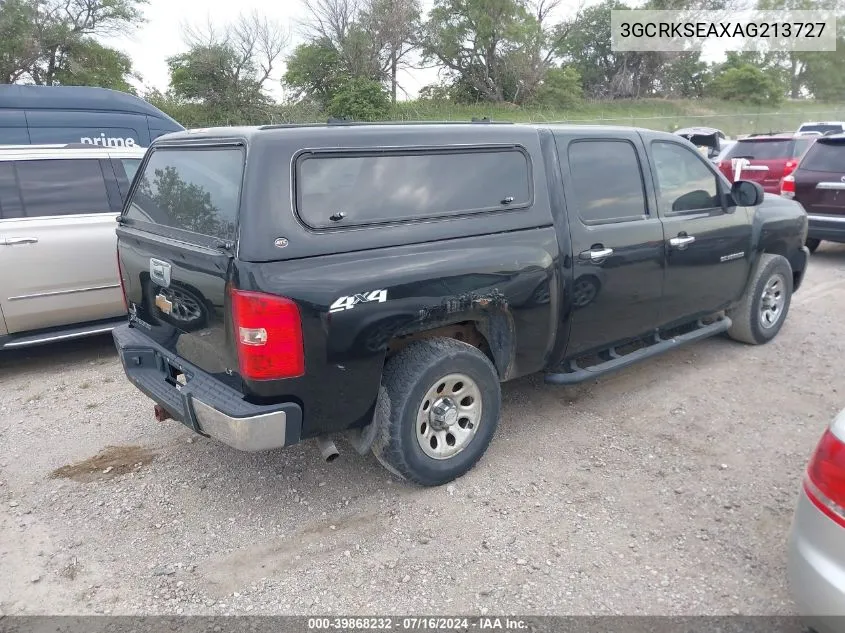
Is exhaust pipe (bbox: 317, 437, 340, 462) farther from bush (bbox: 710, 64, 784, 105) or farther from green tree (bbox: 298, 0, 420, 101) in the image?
bush (bbox: 710, 64, 784, 105)

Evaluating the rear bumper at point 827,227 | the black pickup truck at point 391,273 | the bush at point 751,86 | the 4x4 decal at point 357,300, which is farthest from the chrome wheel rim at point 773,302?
the bush at point 751,86

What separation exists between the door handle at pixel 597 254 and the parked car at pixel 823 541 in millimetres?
1845

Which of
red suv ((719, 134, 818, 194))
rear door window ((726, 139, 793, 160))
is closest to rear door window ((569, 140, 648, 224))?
red suv ((719, 134, 818, 194))

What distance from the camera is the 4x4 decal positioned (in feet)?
9.14

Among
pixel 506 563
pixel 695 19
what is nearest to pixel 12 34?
pixel 506 563

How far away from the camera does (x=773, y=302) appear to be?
18.1ft

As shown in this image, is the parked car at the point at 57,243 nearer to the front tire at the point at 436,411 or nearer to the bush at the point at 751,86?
the front tire at the point at 436,411

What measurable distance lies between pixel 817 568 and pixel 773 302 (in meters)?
4.08

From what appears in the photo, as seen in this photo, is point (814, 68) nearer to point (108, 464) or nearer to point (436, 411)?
point (436, 411)

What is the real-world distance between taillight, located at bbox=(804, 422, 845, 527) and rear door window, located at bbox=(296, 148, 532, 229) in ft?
6.37

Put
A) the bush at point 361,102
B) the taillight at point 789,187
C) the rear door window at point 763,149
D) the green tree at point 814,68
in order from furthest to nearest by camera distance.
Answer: the green tree at point 814,68
the bush at point 361,102
the rear door window at point 763,149
the taillight at point 789,187

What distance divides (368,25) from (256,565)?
1275 inches

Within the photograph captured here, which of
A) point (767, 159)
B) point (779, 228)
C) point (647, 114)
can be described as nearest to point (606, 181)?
point (779, 228)

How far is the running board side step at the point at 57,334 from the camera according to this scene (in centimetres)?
508
